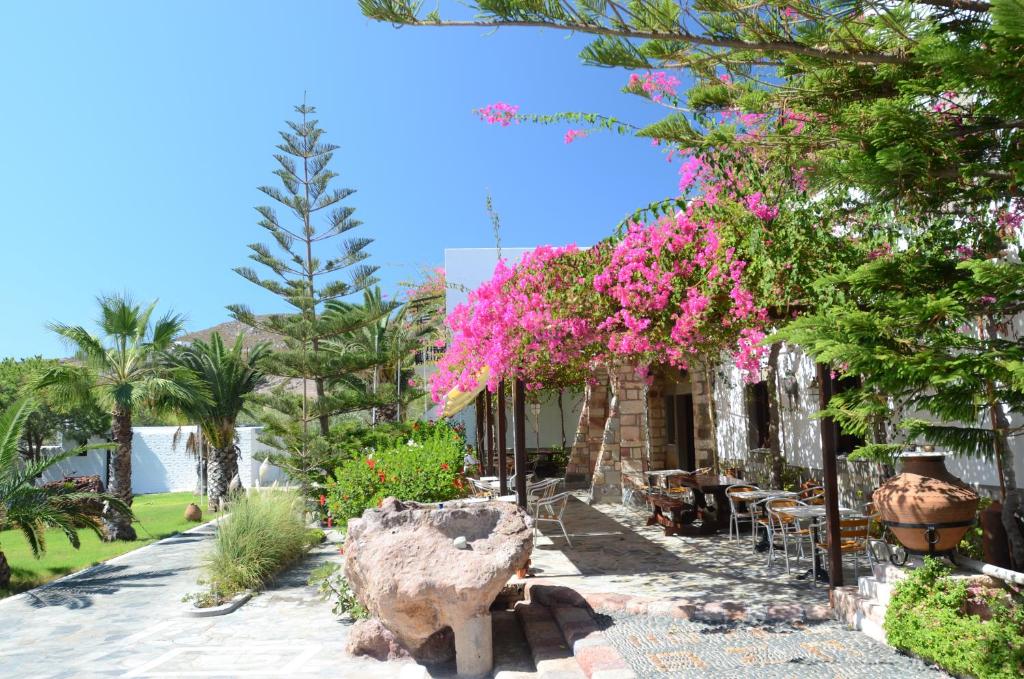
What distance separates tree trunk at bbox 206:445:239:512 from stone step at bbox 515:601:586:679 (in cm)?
1286

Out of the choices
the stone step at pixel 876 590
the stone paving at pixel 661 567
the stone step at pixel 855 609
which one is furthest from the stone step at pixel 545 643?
the stone step at pixel 876 590

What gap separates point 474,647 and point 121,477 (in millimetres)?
10989

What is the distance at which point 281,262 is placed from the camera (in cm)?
1659

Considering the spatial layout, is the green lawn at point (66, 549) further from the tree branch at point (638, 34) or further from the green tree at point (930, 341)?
the green tree at point (930, 341)

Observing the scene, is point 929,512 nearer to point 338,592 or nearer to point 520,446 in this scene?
point 520,446

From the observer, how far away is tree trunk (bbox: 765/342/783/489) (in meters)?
9.99

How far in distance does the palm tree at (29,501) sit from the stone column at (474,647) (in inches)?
260

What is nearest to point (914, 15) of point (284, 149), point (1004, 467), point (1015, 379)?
point (1015, 379)

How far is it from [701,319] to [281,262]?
1301 cm

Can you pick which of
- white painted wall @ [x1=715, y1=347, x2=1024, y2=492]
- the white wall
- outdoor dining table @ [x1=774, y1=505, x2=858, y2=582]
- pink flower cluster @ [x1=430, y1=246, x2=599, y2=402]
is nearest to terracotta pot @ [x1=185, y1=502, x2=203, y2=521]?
the white wall

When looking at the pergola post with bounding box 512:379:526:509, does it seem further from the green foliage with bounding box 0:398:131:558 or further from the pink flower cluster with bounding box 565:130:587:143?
the green foliage with bounding box 0:398:131:558

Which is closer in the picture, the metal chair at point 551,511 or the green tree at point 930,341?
the green tree at point 930,341

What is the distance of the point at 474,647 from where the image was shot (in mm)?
4980

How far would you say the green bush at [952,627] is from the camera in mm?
3467
